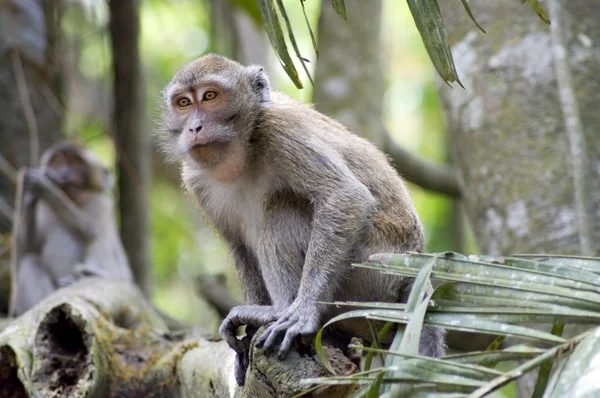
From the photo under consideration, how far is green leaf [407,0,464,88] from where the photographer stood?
3.54 metres

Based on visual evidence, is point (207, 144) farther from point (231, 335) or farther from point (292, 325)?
point (292, 325)

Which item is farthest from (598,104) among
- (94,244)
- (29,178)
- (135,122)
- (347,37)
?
(94,244)

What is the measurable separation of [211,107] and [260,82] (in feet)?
1.54

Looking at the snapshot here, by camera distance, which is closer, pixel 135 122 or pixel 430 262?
pixel 430 262

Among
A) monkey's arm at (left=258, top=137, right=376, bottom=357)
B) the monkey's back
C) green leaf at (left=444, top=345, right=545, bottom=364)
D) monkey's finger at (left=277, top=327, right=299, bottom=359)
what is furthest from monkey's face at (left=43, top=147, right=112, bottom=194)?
green leaf at (left=444, top=345, right=545, bottom=364)

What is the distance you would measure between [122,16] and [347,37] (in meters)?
3.27

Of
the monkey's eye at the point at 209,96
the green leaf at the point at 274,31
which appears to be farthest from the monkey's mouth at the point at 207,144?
the green leaf at the point at 274,31

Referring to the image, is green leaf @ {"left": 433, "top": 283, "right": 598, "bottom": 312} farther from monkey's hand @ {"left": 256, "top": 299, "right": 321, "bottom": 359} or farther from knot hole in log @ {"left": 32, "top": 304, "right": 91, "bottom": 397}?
knot hole in log @ {"left": 32, "top": 304, "right": 91, "bottom": 397}

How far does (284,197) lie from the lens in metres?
5.16

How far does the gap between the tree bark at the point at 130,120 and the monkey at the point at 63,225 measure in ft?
2.76

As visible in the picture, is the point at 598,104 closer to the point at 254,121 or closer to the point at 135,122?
the point at 254,121

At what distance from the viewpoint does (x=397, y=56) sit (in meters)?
21.6

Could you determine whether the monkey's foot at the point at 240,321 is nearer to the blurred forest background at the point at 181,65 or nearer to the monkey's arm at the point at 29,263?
the blurred forest background at the point at 181,65

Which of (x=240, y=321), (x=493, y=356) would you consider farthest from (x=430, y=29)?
(x=240, y=321)
